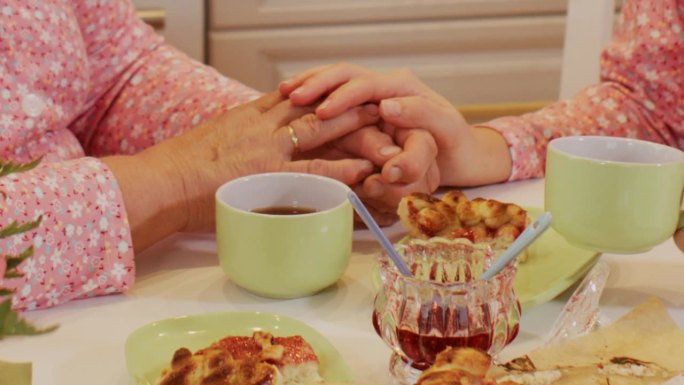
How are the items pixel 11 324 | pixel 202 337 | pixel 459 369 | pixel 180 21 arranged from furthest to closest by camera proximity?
pixel 180 21, pixel 202 337, pixel 459 369, pixel 11 324

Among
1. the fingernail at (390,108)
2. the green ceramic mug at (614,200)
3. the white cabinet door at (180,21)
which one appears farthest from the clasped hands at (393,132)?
the white cabinet door at (180,21)

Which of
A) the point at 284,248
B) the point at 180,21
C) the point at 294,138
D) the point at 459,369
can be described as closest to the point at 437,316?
the point at 459,369

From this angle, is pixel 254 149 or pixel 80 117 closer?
pixel 254 149

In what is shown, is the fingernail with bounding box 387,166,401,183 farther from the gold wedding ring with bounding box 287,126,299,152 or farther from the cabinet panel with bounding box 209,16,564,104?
the cabinet panel with bounding box 209,16,564,104

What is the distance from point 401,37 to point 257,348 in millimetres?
1605

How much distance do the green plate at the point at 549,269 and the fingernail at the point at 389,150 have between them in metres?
0.19

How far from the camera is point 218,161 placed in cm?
99

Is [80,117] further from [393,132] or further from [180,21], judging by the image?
[180,21]

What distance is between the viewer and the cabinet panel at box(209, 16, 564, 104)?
2.14m

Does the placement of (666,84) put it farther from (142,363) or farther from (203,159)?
(142,363)

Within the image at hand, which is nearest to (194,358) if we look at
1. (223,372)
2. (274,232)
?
(223,372)

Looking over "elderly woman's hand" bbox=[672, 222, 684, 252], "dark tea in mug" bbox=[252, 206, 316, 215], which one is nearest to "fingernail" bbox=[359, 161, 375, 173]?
"dark tea in mug" bbox=[252, 206, 316, 215]

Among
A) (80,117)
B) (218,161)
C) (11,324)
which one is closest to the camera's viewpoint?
(11,324)

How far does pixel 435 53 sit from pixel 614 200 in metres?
1.48
